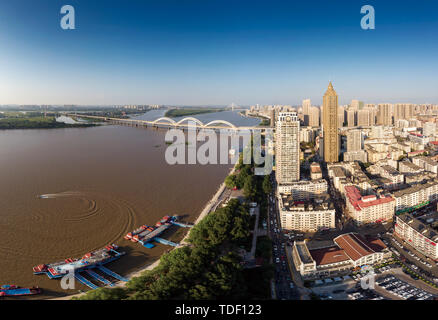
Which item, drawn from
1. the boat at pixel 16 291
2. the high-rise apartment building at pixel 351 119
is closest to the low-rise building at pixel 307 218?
the boat at pixel 16 291

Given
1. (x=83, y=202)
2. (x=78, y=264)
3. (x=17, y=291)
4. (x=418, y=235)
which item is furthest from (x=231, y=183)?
(x=17, y=291)

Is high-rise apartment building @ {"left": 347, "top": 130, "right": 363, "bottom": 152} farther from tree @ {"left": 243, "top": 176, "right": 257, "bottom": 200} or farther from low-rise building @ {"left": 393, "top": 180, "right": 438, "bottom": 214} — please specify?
tree @ {"left": 243, "top": 176, "right": 257, "bottom": 200}

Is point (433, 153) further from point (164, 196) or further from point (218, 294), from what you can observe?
point (218, 294)

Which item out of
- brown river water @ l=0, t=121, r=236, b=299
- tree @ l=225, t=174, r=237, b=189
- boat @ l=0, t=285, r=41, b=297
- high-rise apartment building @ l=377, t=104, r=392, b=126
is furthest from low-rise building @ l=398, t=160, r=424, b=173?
high-rise apartment building @ l=377, t=104, r=392, b=126

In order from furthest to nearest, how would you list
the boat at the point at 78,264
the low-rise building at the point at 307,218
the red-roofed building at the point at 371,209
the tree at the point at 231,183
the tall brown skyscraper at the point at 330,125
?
the tall brown skyscraper at the point at 330,125 → the tree at the point at 231,183 → the red-roofed building at the point at 371,209 → the low-rise building at the point at 307,218 → the boat at the point at 78,264

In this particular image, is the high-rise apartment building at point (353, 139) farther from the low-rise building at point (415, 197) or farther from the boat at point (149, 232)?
the boat at point (149, 232)
